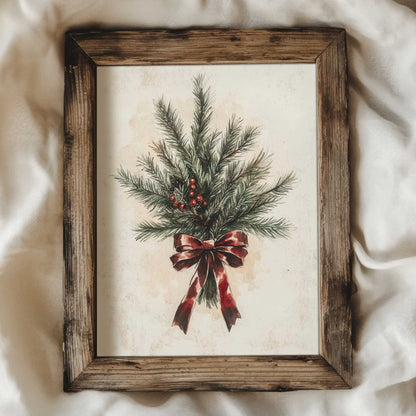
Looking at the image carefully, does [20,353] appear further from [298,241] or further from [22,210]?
→ [298,241]

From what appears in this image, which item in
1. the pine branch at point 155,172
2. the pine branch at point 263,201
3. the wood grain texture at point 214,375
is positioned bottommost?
the wood grain texture at point 214,375

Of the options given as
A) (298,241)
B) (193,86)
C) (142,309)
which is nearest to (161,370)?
(142,309)

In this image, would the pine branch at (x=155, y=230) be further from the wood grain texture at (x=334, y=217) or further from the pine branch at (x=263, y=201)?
the wood grain texture at (x=334, y=217)

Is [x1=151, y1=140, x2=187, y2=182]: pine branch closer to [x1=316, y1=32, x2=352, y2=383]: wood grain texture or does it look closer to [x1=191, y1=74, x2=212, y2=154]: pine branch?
[x1=191, y1=74, x2=212, y2=154]: pine branch

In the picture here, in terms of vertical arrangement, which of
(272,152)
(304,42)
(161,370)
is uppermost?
(304,42)

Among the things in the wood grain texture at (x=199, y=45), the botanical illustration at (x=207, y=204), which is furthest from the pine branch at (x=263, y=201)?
the wood grain texture at (x=199, y=45)

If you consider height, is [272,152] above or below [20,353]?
above
